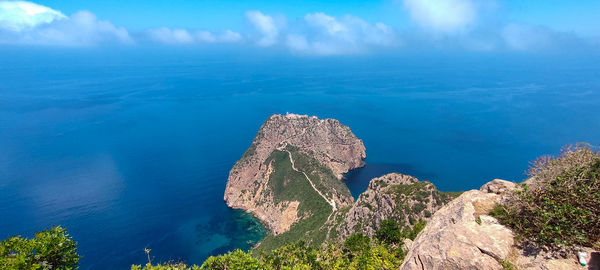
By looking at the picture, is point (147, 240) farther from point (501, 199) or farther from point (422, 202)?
point (501, 199)

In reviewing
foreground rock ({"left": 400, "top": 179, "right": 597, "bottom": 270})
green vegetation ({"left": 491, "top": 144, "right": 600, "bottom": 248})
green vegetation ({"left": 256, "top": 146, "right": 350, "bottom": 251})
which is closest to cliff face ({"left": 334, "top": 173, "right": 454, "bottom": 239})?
green vegetation ({"left": 256, "top": 146, "right": 350, "bottom": 251})

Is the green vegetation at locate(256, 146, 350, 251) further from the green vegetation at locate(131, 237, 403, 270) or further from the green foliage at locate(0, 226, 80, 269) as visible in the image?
the green foliage at locate(0, 226, 80, 269)

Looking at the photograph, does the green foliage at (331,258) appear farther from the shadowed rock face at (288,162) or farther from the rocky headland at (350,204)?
the shadowed rock face at (288,162)

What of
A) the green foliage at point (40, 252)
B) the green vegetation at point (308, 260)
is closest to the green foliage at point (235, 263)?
the green vegetation at point (308, 260)

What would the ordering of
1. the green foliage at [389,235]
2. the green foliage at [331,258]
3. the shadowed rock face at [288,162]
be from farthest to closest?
the shadowed rock face at [288,162] → the green foliage at [389,235] → the green foliage at [331,258]

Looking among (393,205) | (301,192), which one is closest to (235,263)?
(393,205)

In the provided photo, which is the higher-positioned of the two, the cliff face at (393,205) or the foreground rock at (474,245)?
the foreground rock at (474,245)
